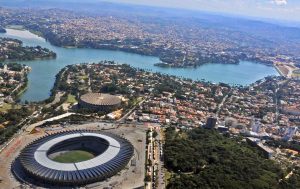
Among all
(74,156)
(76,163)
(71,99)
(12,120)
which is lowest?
(12,120)

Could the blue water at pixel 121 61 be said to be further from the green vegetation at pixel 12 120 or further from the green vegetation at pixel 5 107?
the green vegetation at pixel 12 120

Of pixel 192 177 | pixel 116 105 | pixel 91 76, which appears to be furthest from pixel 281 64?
pixel 192 177

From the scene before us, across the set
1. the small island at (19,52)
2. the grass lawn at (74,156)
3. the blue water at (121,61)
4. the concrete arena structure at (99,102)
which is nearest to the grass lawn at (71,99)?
the concrete arena structure at (99,102)

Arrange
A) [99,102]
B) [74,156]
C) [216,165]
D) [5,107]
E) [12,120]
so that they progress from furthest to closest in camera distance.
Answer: [99,102] → [5,107] → [12,120] → [216,165] → [74,156]

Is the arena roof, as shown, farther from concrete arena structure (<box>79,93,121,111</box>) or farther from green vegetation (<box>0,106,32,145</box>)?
green vegetation (<box>0,106,32,145</box>)

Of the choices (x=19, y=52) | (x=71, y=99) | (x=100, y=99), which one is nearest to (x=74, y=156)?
(x=100, y=99)

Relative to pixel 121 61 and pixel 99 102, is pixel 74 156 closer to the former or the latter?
pixel 99 102

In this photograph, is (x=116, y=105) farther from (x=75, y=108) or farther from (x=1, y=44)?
(x=1, y=44)
